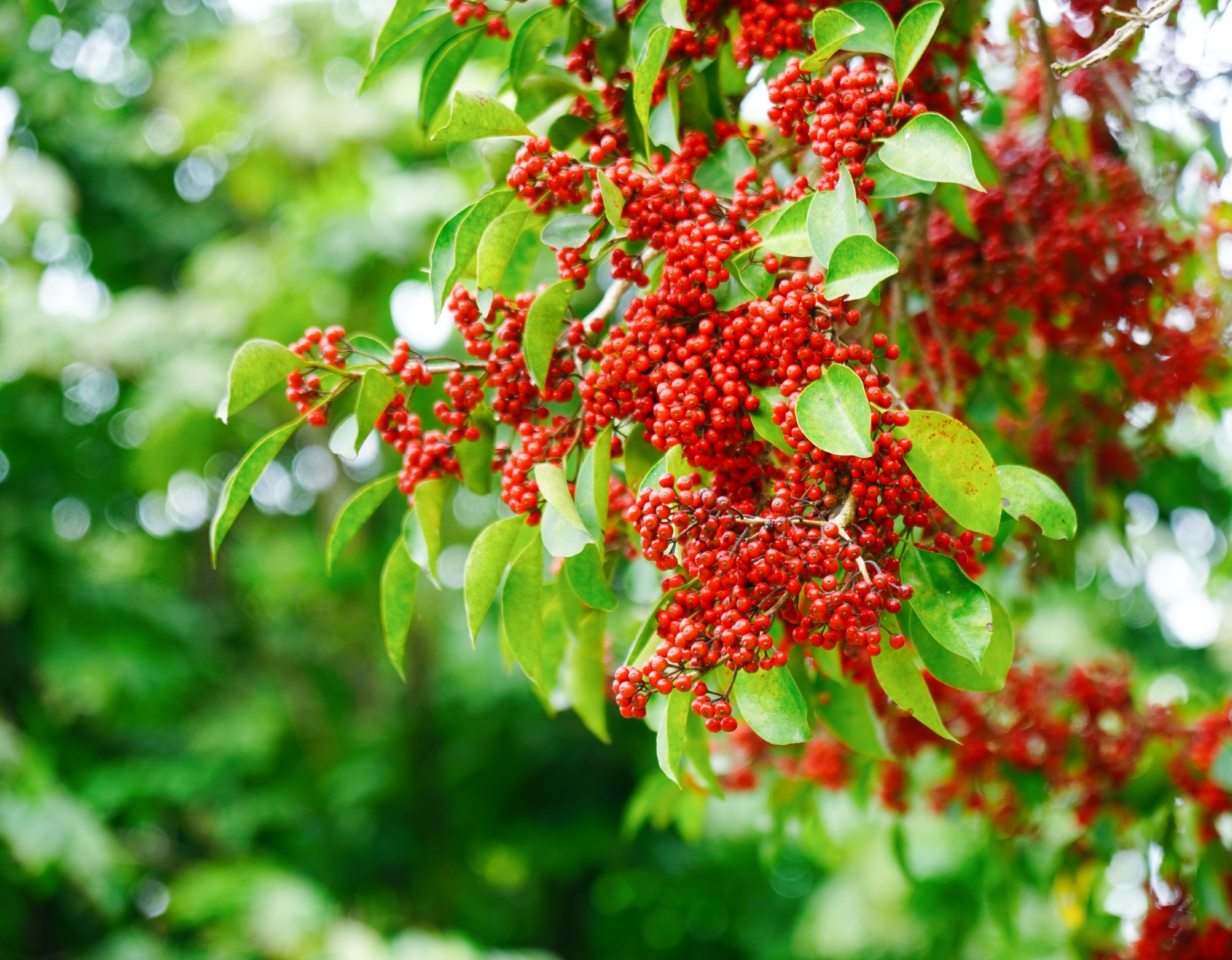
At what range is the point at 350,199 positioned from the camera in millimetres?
4074

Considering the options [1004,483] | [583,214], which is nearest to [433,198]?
[583,214]

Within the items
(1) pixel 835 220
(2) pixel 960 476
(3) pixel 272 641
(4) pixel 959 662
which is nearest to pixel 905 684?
(4) pixel 959 662

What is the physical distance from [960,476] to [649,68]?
0.48 m

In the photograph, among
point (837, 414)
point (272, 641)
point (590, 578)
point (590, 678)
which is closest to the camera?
point (837, 414)

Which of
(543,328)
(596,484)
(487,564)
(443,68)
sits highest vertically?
(443,68)

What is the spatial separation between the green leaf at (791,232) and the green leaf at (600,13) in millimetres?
439

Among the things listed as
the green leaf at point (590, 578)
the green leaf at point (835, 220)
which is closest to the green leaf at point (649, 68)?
the green leaf at point (835, 220)

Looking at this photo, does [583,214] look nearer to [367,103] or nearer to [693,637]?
[693,637]

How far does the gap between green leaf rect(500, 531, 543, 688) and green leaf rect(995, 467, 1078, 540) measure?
47cm

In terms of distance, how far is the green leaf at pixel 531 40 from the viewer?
1.20 metres

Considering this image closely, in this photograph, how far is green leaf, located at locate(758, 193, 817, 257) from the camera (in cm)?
87

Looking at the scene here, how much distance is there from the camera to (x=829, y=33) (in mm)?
932

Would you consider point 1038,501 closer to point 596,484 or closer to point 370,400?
point 596,484

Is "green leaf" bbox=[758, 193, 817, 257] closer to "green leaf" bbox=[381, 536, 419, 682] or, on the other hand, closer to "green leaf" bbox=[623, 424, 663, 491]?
"green leaf" bbox=[623, 424, 663, 491]
